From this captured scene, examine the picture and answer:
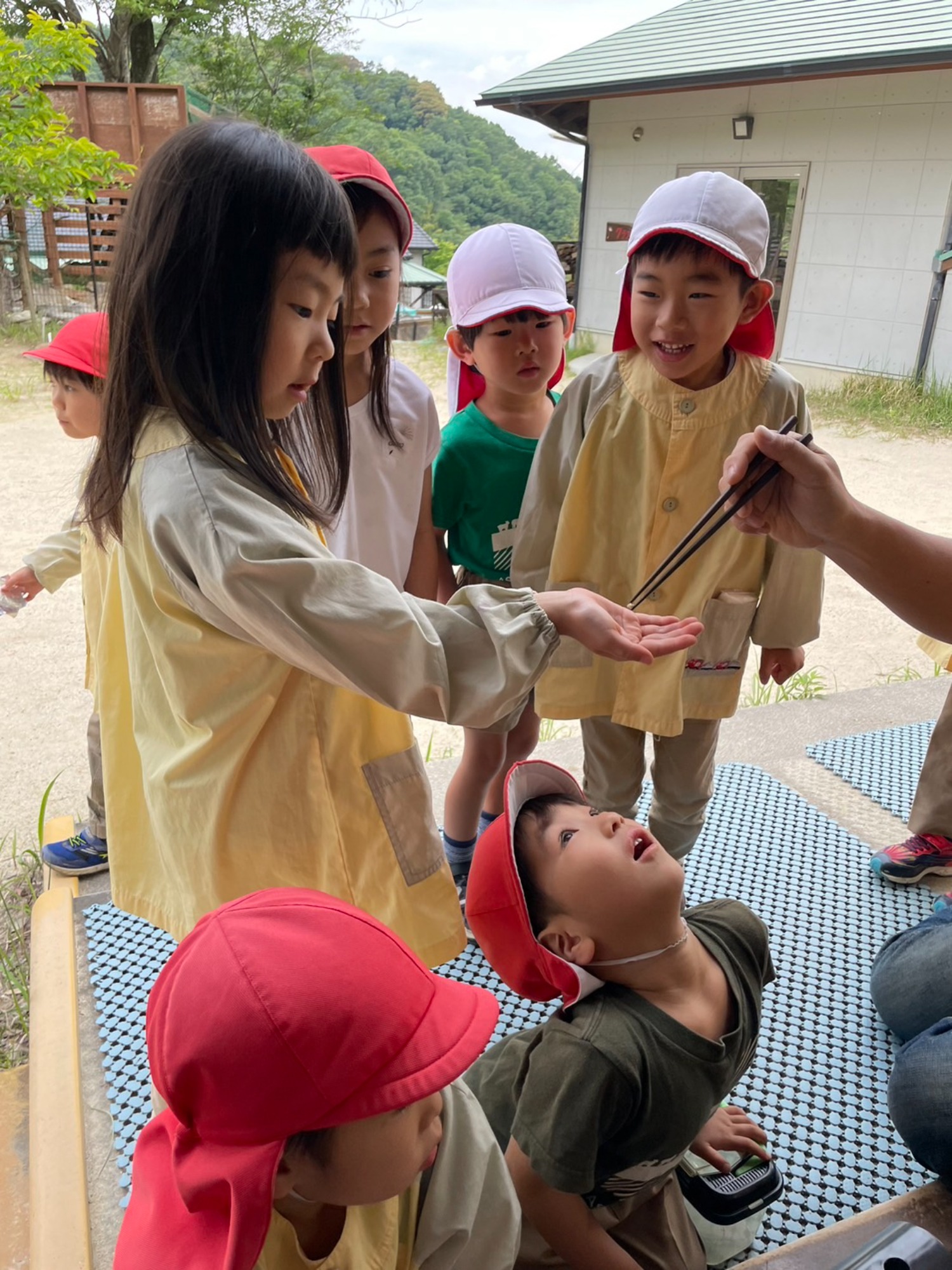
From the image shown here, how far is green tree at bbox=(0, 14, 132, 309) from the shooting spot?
5234 millimetres

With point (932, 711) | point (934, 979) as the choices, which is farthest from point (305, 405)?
point (932, 711)

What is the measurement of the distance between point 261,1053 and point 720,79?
8.07 m

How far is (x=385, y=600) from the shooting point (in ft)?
3.12

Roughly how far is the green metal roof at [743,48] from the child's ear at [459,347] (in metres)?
6.15

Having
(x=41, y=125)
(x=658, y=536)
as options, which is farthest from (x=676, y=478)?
(x=41, y=125)

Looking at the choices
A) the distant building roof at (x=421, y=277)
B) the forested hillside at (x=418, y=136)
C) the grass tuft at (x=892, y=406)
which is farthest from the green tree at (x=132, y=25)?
the grass tuft at (x=892, y=406)

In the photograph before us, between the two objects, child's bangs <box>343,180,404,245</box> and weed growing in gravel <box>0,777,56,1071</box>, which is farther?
weed growing in gravel <box>0,777,56,1071</box>

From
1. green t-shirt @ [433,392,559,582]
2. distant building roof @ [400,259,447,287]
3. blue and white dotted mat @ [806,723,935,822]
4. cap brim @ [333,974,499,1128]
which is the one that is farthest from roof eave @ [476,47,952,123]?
cap brim @ [333,974,499,1128]

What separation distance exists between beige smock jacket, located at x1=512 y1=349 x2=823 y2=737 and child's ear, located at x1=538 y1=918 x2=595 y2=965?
0.65 m

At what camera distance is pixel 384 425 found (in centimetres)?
169

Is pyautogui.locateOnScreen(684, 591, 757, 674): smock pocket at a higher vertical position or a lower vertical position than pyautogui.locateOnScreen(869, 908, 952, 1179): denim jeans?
higher

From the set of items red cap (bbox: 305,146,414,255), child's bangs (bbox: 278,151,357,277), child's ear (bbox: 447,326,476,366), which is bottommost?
child's ear (bbox: 447,326,476,366)

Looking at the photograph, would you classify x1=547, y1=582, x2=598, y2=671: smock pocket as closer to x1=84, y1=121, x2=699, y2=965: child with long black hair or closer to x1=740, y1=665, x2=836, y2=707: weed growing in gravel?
x1=84, y1=121, x2=699, y2=965: child with long black hair

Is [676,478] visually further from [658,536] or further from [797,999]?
[797,999]
